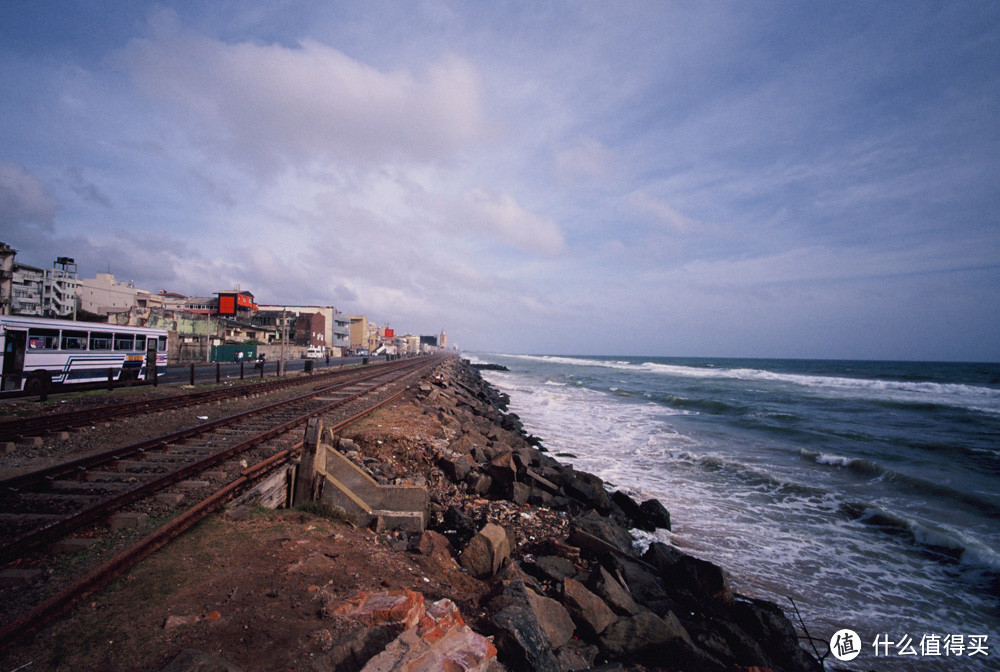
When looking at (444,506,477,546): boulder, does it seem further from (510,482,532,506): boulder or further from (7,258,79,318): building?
(7,258,79,318): building

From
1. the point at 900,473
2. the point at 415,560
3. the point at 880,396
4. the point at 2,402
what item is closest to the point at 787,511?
the point at 900,473

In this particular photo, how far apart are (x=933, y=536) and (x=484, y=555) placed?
39.2 ft

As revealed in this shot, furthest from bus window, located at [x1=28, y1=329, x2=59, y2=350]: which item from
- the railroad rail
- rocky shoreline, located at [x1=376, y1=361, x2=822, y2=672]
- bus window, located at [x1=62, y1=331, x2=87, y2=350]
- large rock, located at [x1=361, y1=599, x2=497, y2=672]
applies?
large rock, located at [x1=361, y1=599, x2=497, y2=672]

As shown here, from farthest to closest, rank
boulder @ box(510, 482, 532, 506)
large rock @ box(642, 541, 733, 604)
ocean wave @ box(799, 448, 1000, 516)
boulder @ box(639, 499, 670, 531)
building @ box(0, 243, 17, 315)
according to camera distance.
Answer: building @ box(0, 243, 17, 315) < ocean wave @ box(799, 448, 1000, 516) < boulder @ box(639, 499, 670, 531) < boulder @ box(510, 482, 532, 506) < large rock @ box(642, 541, 733, 604)

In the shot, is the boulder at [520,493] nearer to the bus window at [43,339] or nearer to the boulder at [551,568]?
the boulder at [551,568]

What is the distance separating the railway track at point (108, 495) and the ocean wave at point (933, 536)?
15027 millimetres

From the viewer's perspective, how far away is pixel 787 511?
12.0 meters

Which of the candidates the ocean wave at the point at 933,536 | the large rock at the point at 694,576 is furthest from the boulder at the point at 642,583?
the ocean wave at the point at 933,536

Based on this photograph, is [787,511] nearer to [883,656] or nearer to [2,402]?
[883,656]

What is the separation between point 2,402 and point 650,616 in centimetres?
1991

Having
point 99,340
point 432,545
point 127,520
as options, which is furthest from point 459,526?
point 99,340

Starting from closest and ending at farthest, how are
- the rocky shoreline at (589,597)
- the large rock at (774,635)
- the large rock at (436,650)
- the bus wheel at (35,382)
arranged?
the large rock at (436,650), the rocky shoreline at (589,597), the large rock at (774,635), the bus wheel at (35,382)

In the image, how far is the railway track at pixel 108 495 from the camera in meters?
3.94

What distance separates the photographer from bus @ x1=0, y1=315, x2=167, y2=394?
1506 centimetres
